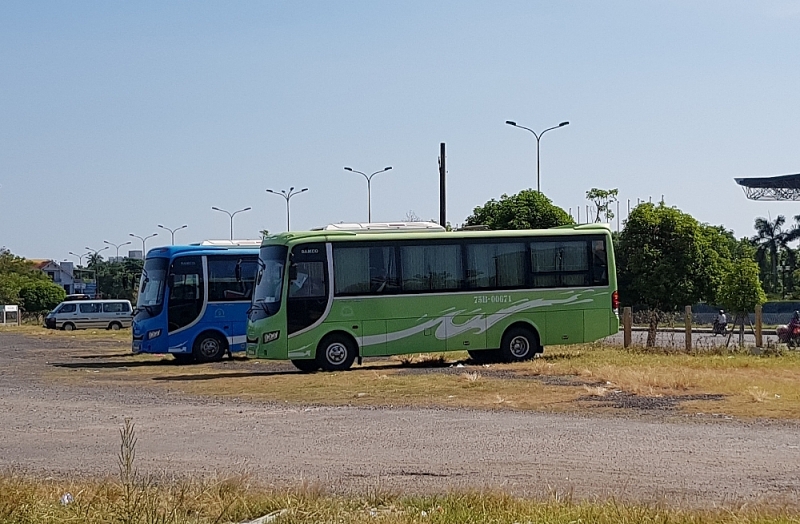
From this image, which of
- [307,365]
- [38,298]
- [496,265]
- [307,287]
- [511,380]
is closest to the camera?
[511,380]

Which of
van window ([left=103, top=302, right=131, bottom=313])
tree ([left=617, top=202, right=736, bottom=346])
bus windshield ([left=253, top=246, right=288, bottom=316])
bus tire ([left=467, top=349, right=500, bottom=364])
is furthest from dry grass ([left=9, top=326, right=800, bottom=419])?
van window ([left=103, top=302, right=131, bottom=313])

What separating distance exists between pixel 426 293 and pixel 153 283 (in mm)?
8117

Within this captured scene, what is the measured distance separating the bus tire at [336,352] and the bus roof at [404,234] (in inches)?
85.5

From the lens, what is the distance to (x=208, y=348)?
91.0 feet

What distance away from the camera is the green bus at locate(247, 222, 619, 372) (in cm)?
2278

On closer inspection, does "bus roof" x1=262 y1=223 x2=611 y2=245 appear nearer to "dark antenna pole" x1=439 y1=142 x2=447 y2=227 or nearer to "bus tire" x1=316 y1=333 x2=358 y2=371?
"bus tire" x1=316 y1=333 x2=358 y2=371

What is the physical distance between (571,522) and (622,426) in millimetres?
6255

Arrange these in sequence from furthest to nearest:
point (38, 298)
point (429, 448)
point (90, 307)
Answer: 1. point (38, 298)
2. point (90, 307)
3. point (429, 448)

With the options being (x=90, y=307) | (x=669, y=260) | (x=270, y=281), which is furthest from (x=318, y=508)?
(x=90, y=307)

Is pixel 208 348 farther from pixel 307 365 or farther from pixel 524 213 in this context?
pixel 524 213

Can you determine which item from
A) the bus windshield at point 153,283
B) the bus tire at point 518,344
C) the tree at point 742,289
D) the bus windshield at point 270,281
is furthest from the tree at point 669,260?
the bus windshield at point 153,283

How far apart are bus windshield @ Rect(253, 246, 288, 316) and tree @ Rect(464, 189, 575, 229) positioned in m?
14.9

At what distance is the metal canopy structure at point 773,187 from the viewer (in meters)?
73.1

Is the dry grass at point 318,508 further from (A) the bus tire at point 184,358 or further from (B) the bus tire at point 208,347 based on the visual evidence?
(A) the bus tire at point 184,358
